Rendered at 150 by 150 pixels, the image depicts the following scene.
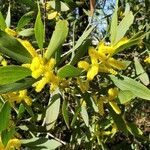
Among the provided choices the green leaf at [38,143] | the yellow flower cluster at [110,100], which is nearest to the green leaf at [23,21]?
the green leaf at [38,143]

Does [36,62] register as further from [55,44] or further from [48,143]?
[48,143]

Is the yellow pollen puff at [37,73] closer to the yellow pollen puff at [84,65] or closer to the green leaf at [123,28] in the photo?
the yellow pollen puff at [84,65]

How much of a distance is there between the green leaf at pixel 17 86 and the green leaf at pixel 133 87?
0.29 meters

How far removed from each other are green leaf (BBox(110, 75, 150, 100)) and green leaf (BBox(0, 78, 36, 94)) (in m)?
0.29

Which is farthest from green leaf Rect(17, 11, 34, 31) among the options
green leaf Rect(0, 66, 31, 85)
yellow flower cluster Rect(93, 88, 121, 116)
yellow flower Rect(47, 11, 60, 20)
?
green leaf Rect(0, 66, 31, 85)

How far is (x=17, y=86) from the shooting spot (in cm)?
123

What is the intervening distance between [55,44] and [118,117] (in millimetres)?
437

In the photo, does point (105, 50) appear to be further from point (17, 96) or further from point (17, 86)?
point (17, 96)

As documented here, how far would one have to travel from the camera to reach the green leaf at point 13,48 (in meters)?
1.17

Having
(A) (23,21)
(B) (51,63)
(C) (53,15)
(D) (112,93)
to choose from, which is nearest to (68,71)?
(B) (51,63)

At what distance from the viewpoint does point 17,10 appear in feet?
12.1

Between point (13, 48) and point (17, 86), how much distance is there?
112 millimetres

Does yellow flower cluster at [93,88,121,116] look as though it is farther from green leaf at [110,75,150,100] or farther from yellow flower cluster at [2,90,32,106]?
yellow flower cluster at [2,90,32,106]

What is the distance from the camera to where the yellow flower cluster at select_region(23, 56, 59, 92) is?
46.4 inches
